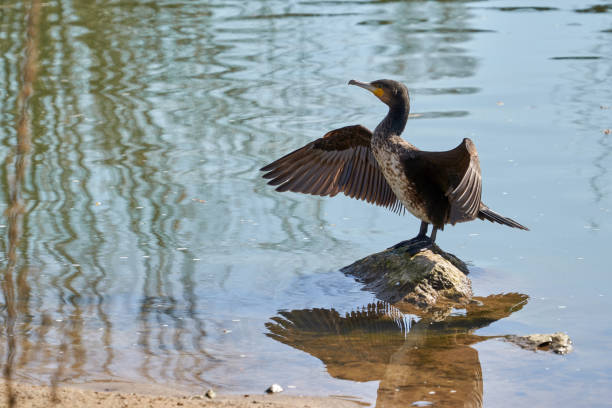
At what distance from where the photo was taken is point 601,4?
13.6m

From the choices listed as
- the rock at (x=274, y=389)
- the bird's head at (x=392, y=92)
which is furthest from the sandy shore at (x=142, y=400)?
the bird's head at (x=392, y=92)

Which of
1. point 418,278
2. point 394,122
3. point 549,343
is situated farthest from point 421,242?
point 549,343

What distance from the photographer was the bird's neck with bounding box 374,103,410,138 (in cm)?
523

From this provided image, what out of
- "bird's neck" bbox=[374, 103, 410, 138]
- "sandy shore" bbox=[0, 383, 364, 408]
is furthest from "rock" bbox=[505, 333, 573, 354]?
"bird's neck" bbox=[374, 103, 410, 138]

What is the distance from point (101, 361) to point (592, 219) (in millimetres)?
3569

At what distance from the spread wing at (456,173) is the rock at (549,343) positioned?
75 cm

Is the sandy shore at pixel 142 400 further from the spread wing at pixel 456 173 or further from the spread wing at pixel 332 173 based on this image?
the spread wing at pixel 332 173

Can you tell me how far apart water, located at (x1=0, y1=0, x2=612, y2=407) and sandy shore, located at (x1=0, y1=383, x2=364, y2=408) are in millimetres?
117

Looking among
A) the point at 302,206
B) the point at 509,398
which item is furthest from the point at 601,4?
the point at 509,398

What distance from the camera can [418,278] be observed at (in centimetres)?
505

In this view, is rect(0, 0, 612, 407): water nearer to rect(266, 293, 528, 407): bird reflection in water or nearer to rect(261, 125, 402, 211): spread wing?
rect(266, 293, 528, 407): bird reflection in water

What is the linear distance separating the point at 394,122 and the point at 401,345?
4.67ft

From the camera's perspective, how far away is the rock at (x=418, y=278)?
5.00 m

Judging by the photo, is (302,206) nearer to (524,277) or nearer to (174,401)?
(524,277)
